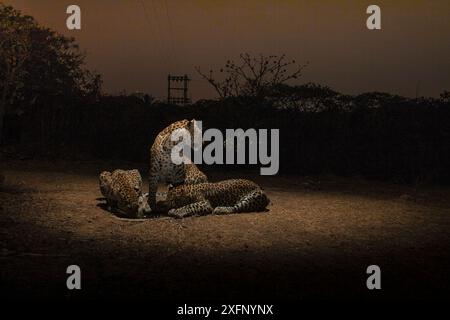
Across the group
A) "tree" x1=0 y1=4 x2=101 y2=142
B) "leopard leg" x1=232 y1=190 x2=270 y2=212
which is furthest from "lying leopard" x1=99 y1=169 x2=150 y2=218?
"tree" x1=0 y1=4 x2=101 y2=142

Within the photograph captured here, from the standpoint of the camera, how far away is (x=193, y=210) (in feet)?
25.7

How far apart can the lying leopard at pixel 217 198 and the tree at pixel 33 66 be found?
8.73 metres

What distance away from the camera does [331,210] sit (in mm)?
8797

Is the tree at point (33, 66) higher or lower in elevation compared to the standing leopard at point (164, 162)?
higher

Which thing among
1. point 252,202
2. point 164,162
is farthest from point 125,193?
point 252,202

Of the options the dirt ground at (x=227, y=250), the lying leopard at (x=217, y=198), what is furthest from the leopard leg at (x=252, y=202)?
the dirt ground at (x=227, y=250)

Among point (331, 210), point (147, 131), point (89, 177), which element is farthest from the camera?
point (147, 131)

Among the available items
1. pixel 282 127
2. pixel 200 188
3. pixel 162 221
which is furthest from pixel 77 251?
pixel 282 127

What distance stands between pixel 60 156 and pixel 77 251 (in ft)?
37.8

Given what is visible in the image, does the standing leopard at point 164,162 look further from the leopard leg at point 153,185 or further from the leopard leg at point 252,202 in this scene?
the leopard leg at point 252,202

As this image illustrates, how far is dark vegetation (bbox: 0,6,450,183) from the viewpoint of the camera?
14922 mm

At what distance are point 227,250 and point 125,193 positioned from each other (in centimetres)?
255

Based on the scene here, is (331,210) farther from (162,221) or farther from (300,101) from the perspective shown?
(300,101)

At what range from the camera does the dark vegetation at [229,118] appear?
14922 millimetres
